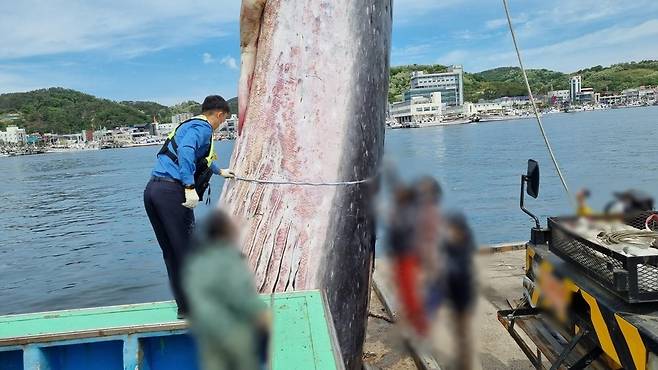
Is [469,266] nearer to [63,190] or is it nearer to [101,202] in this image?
[101,202]

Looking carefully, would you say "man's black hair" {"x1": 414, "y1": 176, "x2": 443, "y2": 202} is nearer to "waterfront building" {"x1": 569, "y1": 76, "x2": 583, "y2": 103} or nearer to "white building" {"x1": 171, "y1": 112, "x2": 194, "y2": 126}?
"waterfront building" {"x1": 569, "y1": 76, "x2": 583, "y2": 103}

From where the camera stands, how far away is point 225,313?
17.6 inches

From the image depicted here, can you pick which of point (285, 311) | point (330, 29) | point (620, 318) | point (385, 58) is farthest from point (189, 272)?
point (620, 318)

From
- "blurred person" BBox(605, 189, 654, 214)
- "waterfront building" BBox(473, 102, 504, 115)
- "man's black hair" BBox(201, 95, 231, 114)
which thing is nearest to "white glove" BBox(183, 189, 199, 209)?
"man's black hair" BBox(201, 95, 231, 114)

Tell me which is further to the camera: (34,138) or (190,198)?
(34,138)

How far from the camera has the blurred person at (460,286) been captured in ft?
1.40

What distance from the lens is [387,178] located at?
590mm

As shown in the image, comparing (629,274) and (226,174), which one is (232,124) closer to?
(226,174)

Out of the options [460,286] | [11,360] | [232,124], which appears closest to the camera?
[460,286]

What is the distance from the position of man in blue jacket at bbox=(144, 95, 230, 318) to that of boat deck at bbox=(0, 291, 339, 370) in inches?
8.4

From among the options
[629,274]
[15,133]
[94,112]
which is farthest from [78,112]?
[15,133]

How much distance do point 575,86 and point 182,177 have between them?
140cm

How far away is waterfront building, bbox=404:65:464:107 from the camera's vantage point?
159cm

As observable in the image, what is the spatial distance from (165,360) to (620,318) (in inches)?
101
